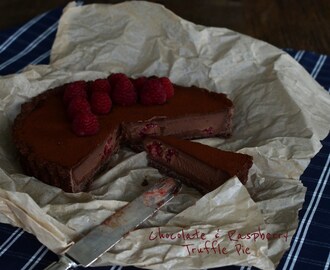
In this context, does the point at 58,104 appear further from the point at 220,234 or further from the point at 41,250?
the point at 220,234

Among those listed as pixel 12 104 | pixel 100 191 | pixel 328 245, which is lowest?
pixel 328 245

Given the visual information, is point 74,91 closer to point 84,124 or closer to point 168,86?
point 84,124

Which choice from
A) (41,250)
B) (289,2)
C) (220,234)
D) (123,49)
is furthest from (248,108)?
(289,2)

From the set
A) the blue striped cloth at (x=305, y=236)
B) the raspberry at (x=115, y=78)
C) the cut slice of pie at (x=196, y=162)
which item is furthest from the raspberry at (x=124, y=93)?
the blue striped cloth at (x=305, y=236)

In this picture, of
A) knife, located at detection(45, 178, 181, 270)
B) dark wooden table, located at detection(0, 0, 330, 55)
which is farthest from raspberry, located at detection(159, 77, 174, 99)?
dark wooden table, located at detection(0, 0, 330, 55)

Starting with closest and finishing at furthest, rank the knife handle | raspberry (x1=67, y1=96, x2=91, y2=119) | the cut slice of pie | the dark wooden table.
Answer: the knife handle, the cut slice of pie, raspberry (x1=67, y1=96, x2=91, y2=119), the dark wooden table

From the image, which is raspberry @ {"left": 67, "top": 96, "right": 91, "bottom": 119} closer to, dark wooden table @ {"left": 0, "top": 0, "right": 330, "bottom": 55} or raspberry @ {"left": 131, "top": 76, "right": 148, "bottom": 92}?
raspberry @ {"left": 131, "top": 76, "right": 148, "bottom": 92}
